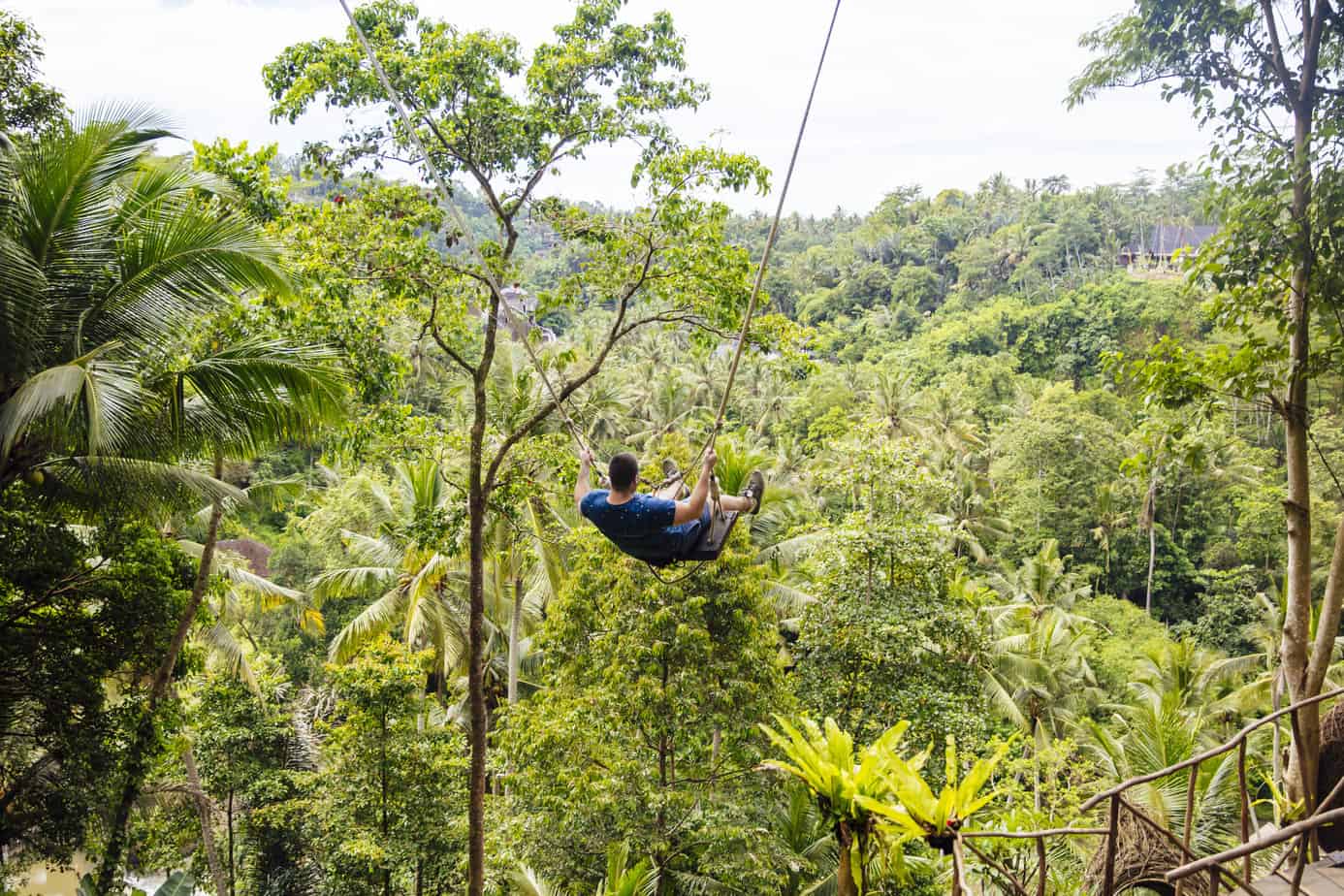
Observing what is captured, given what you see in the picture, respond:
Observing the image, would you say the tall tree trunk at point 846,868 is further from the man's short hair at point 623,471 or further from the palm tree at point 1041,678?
the palm tree at point 1041,678

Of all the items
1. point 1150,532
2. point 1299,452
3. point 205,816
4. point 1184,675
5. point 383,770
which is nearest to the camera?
point 1299,452

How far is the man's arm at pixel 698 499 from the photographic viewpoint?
380cm

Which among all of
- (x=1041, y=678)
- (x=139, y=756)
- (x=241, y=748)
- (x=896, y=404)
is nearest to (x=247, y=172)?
(x=139, y=756)

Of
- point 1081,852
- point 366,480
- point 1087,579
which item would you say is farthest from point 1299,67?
point 1087,579

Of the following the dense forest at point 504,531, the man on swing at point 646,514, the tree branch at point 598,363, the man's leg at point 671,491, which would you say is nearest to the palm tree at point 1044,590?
the dense forest at point 504,531

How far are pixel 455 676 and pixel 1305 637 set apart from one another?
1388 cm

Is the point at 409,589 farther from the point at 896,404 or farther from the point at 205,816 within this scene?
the point at 896,404

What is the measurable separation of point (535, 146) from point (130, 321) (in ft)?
10.9

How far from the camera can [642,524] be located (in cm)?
391

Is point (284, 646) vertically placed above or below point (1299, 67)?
below

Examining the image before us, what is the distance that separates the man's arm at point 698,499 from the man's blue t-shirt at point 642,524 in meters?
0.03

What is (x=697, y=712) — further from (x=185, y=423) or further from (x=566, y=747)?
(x=185, y=423)

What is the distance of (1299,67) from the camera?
5.87 m

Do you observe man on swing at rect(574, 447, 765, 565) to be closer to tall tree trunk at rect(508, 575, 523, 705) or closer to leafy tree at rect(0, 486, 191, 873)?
leafy tree at rect(0, 486, 191, 873)
